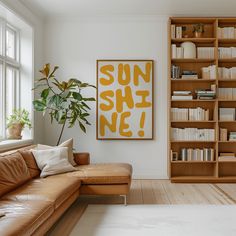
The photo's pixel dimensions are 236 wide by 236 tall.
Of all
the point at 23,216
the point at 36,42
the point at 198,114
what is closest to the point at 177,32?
the point at 198,114

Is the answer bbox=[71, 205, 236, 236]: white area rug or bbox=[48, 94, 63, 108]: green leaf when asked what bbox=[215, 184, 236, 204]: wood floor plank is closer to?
bbox=[71, 205, 236, 236]: white area rug

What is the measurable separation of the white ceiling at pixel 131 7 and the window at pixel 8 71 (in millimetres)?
538

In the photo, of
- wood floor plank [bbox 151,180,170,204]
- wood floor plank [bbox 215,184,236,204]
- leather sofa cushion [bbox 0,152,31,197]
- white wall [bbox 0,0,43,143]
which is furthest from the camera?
white wall [bbox 0,0,43,143]

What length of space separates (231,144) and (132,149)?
1.77m

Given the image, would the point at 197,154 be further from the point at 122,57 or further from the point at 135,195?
the point at 122,57

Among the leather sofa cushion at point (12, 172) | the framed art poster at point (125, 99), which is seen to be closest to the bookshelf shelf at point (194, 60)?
the framed art poster at point (125, 99)

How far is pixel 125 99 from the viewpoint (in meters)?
6.12

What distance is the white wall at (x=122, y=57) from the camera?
6148 millimetres

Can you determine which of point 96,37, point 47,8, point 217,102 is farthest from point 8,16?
point 217,102

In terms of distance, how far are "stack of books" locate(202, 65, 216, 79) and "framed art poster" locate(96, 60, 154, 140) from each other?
905mm

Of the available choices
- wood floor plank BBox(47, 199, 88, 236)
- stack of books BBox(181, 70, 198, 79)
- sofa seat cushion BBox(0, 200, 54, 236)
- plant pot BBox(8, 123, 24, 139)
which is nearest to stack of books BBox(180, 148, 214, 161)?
stack of books BBox(181, 70, 198, 79)

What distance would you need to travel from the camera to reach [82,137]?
6.20 m

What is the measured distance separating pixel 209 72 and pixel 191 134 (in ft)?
3.68

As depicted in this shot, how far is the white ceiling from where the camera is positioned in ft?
17.5
